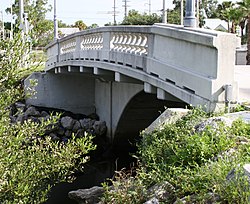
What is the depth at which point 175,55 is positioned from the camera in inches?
332

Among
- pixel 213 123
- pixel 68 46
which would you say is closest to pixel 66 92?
pixel 68 46

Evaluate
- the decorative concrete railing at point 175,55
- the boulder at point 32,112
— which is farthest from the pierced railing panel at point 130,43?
the boulder at point 32,112

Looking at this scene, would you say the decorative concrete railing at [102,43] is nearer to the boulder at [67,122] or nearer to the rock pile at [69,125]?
the rock pile at [69,125]

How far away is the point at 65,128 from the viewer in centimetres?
1936

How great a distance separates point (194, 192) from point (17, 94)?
2.50 metres

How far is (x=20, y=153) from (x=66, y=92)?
16566 mm

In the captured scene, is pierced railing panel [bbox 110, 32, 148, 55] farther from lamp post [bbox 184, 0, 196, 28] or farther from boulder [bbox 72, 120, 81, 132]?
boulder [bbox 72, 120, 81, 132]

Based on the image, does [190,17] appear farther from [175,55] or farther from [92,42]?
[92,42]

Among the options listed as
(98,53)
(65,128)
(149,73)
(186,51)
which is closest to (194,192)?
(186,51)

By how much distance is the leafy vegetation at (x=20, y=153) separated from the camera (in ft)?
17.4

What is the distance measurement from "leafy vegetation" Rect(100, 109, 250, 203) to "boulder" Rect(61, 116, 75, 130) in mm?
12790

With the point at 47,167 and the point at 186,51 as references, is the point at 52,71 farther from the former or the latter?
the point at 47,167

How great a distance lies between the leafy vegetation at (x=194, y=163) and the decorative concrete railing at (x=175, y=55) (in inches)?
30.2

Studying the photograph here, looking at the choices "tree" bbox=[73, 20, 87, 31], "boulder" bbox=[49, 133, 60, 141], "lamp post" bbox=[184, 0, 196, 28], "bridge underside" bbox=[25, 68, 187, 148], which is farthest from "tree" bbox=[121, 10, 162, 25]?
"lamp post" bbox=[184, 0, 196, 28]
